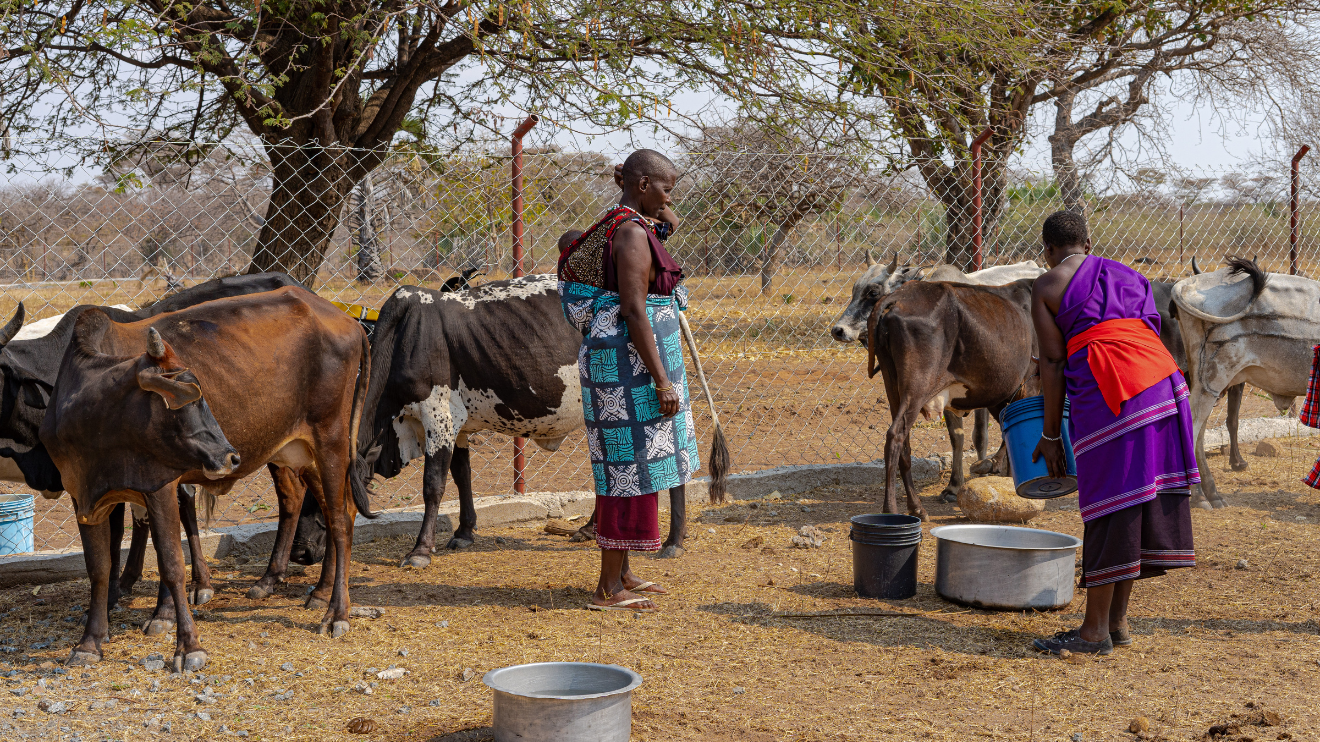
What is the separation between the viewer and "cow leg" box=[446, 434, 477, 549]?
630 centimetres

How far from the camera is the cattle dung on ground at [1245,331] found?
22.9ft

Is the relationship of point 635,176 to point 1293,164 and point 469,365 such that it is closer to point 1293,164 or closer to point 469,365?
point 469,365

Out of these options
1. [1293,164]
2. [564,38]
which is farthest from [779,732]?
[1293,164]

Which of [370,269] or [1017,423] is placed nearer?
[1017,423]

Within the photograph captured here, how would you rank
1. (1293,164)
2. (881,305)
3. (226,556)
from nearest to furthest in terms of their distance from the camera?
(226,556) → (881,305) → (1293,164)

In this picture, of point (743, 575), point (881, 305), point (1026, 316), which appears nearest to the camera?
point (743, 575)

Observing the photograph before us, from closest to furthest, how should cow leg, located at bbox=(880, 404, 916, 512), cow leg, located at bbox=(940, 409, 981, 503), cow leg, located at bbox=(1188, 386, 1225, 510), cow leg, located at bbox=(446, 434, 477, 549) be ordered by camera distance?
1. cow leg, located at bbox=(446, 434, 477, 549)
2. cow leg, located at bbox=(880, 404, 916, 512)
3. cow leg, located at bbox=(1188, 386, 1225, 510)
4. cow leg, located at bbox=(940, 409, 981, 503)

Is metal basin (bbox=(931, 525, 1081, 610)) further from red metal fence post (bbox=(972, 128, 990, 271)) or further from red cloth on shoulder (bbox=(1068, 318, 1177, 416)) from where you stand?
red metal fence post (bbox=(972, 128, 990, 271))

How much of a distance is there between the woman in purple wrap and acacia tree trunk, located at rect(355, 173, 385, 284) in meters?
4.95

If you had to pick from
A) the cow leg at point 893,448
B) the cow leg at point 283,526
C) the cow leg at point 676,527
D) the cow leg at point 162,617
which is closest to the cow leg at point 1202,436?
the cow leg at point 893,448

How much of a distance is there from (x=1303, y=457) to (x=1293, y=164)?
273 cm

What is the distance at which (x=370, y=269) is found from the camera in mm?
9461

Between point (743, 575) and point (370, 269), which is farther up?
point (370, 269)

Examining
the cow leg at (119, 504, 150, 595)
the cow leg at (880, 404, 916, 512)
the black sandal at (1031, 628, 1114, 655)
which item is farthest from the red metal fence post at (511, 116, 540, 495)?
the black sandal at (1031, 628, 1114, 655)
